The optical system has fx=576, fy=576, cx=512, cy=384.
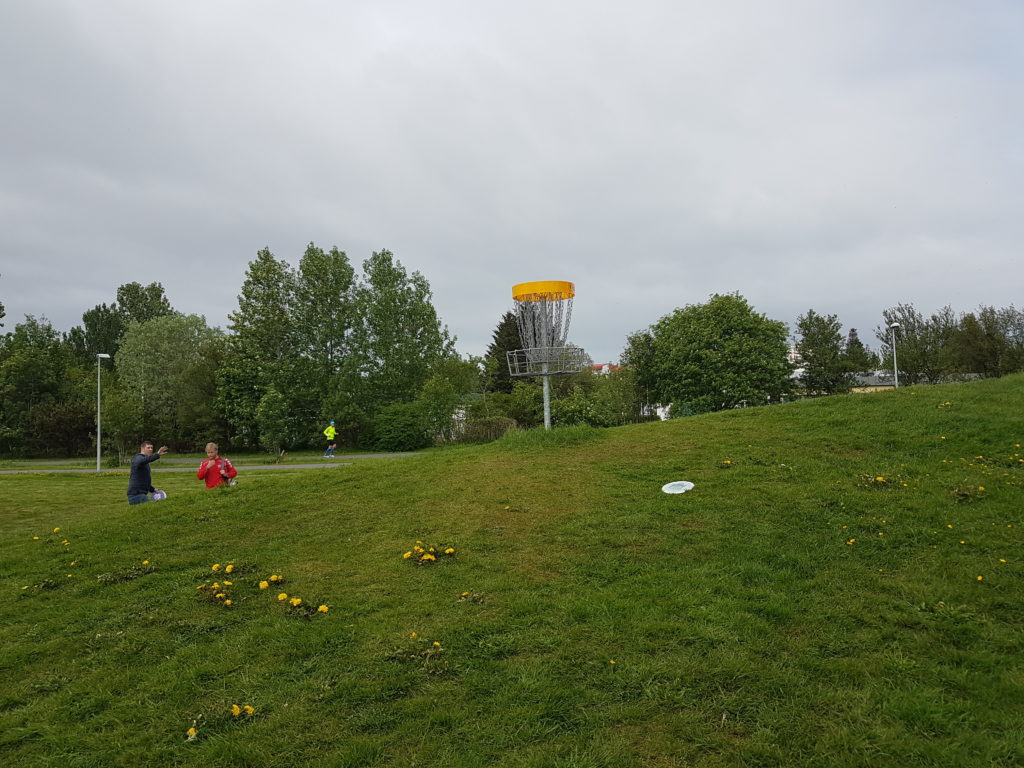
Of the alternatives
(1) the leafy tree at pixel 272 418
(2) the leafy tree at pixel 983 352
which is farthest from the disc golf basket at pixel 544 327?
(2) the leafy tree at pixel 983 352

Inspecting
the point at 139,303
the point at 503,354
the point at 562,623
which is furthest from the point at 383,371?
the point at 139,303

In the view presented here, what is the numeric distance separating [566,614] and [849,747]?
2300 mm

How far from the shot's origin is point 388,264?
1640 inches

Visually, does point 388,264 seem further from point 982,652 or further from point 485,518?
point 982,652

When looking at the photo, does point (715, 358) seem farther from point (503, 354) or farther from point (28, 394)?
point (28, 394)

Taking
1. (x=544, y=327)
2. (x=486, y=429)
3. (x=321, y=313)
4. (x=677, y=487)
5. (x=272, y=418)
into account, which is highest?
(x=321, y=313)

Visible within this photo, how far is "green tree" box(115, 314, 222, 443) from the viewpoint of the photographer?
43.8 meters

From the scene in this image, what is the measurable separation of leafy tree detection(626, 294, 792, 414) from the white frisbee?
90.5 feet

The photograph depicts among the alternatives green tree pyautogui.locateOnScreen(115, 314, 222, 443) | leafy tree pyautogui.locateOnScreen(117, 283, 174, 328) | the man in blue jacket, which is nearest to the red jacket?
the man in blue jacket

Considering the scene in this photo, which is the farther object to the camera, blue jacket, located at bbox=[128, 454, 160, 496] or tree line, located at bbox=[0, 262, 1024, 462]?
tree line, located at bbox=[0, 262, 1024, 462]

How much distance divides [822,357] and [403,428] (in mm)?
29084

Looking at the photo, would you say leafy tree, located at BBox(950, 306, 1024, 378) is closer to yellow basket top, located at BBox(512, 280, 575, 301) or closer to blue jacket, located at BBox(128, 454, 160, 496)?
yellow basket top, located at BBox(512, 280, 575, 301)

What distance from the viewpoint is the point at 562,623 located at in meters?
4.89

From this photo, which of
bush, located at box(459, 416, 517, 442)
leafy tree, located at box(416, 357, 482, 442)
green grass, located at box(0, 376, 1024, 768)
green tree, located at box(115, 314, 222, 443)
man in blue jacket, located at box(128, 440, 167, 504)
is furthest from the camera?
green tree, located at box(115, 314, 222, 443)
